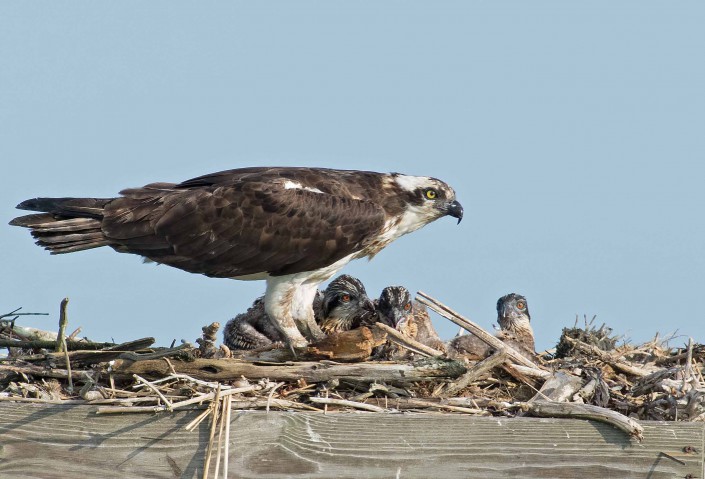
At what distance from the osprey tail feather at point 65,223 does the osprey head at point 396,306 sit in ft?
6.40

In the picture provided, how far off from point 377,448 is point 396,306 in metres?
2.56

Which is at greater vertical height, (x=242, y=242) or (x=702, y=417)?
(x=242, y=242)

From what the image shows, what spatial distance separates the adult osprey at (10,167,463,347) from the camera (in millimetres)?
6203

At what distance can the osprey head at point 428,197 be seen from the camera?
6793 millimetres

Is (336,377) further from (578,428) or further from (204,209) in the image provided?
(204,209)

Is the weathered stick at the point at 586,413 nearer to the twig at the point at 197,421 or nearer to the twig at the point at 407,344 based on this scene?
the twig at the point at 407,344

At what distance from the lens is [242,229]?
6.30 m

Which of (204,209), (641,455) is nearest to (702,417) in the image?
(641,455)

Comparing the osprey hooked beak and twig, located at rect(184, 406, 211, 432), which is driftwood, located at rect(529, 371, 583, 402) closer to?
twig, located at rect(184, 406, 211, 432)

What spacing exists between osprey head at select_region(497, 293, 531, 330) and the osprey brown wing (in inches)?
81.8

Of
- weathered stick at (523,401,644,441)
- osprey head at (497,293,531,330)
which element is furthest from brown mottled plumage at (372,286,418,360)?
weathered stick at (523,401,644,441)

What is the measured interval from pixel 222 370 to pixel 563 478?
1698 mm

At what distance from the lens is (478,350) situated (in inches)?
258

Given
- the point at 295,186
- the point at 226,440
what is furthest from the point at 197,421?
the point at 295,186
